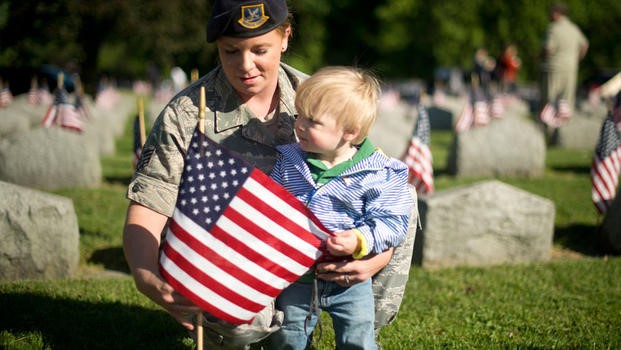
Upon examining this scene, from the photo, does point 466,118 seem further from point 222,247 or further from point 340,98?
point 222,247

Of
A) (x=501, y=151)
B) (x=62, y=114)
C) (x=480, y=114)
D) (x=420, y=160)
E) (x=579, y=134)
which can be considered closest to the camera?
(x=420, y=160)

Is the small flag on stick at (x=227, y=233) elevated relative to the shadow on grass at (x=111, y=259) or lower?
elevated

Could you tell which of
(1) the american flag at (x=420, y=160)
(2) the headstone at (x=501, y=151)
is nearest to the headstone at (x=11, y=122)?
(1) the american flag at (x=420, y=160)

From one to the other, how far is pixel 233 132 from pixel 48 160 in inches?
246

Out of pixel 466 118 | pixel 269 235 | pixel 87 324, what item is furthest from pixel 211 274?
pixel 466 118

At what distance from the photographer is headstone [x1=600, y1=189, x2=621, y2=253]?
21.5 ft

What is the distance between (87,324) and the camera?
14.3 feet

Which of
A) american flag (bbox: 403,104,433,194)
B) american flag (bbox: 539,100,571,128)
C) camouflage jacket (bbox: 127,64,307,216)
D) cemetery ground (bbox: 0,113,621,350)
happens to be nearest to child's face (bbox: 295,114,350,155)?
camouflage jacket (bbox: 127,64,307,216)

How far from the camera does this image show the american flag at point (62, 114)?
9.82 meters

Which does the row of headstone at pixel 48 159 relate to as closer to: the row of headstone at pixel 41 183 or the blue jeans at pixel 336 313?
the row of headstone at pixel 41 183

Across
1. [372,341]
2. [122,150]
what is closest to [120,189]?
[122,150]

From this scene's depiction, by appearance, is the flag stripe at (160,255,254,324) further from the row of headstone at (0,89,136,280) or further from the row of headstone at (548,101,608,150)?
the row of headstone at (548,101,608,150)

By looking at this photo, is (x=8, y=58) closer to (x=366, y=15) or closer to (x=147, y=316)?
(x=147, y=316)

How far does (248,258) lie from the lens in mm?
2846
